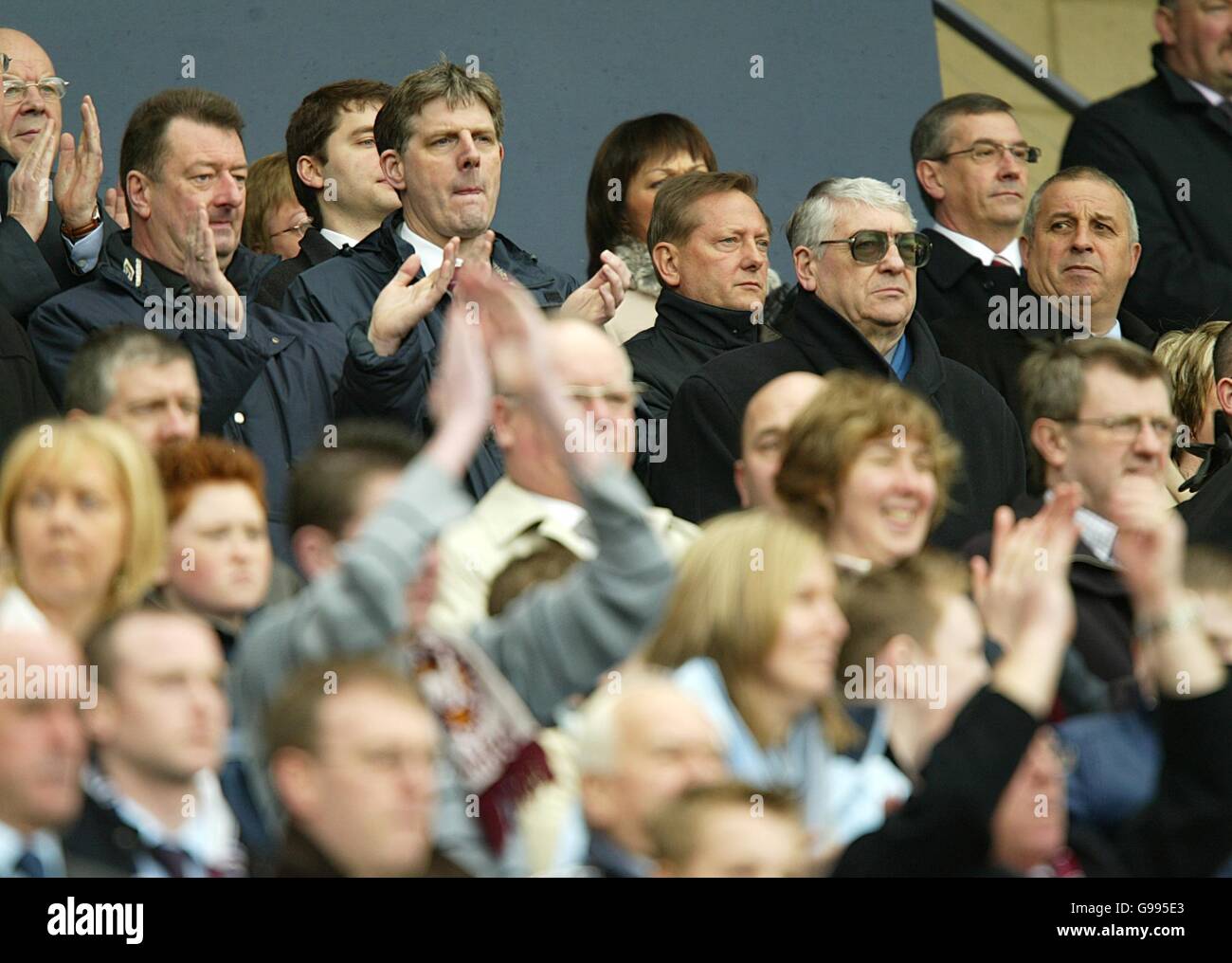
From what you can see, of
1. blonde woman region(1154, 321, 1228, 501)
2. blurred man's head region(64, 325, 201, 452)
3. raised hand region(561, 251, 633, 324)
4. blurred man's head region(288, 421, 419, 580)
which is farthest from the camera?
blonde woman region(1154, 321, 1228, 501)

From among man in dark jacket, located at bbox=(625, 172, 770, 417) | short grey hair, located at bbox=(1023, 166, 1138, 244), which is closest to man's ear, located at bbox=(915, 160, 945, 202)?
short grey hair, located at bbox=(1023, 166, 1138, 244)

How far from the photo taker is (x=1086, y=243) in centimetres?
677

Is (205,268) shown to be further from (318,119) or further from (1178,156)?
(1178,156)

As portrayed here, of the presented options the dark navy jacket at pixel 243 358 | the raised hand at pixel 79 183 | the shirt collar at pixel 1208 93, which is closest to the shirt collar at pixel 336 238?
the raised hand at pixel 79 183

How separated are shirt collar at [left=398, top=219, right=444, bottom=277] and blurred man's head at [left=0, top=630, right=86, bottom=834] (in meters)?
2.67

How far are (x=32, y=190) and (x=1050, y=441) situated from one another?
2.51 m

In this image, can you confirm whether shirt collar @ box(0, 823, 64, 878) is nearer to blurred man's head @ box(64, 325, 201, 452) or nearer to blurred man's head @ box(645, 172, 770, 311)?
blurred man's head @ box(64, 325, 201, 452)

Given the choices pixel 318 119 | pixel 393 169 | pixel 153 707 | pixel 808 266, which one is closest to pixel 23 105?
pixel 318 119

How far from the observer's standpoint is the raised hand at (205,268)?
17.7 feet

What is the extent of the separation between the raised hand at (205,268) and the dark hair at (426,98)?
851mm

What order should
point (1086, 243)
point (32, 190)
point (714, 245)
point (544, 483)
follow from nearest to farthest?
1. point (544, 483)
2. point (32, 190)
3. point (714, 245)
4. point (1086, 243)

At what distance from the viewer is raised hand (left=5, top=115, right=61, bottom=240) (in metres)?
5.87
